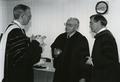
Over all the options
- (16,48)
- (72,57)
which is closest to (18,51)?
(16,48)

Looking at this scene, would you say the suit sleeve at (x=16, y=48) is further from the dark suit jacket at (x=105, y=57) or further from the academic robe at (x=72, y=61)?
the dark suit jacket at (x=105, y=57)

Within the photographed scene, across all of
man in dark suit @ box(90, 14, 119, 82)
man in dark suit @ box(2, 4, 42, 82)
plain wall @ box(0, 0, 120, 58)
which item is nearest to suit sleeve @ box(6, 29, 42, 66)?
man in dark suit @ box(2, 4, 42, 82)

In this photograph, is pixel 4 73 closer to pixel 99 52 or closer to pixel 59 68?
pixel 59 68

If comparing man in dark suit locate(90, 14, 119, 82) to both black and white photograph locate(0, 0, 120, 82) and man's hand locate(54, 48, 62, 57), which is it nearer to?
black and white photograph locate(0, 0, 120, 82)

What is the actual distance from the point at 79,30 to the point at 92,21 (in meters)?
0.71

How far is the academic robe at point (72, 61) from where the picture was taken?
11.9 feet

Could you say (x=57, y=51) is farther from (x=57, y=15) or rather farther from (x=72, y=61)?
(x=57, y=15)

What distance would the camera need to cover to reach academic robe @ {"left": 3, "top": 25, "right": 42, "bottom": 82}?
3066 mm

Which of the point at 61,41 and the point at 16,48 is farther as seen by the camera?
the point at 61,41

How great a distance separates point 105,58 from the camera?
3221 millimetres

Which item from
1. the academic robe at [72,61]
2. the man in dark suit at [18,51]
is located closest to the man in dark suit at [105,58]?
the academic robe at [72,61]

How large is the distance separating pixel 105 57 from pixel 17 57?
3.62 feet

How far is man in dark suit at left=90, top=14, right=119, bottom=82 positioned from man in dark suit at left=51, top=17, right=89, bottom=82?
260mm

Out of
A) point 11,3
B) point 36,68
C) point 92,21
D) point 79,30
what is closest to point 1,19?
point 11,3
